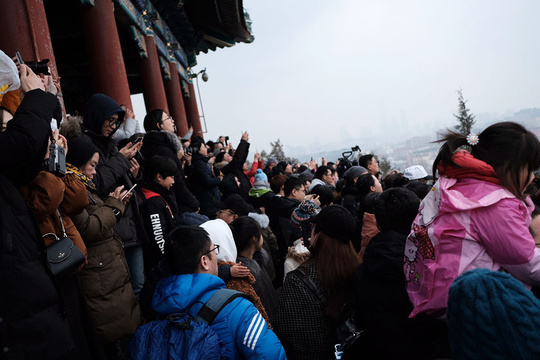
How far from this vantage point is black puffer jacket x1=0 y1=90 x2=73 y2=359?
1570mm

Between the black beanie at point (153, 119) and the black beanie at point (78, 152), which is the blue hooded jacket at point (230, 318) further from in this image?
the black beanie at point (153, 119)

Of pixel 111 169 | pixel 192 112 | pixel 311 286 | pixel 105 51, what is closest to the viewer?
pixel 311 286

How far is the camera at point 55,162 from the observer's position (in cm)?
206

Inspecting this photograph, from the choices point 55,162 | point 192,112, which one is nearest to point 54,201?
point 55,162

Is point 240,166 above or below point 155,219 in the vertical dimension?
above

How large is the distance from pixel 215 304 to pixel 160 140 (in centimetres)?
327

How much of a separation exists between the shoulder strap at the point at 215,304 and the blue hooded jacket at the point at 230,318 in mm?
20

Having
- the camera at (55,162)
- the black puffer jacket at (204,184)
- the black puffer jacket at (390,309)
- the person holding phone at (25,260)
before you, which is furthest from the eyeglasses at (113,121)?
the black puffer jacket at (390,309)

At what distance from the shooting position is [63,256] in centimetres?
199

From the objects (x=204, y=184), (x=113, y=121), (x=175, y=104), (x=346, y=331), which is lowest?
(x=346, y=331)

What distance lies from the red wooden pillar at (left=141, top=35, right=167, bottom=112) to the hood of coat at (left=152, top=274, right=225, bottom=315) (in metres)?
8.68

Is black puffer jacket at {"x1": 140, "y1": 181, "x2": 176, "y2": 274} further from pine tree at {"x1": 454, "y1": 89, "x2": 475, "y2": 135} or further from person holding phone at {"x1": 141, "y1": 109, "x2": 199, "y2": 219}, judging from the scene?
pine tree at {"x1": 454, "y1": 89, "x2": 475, "y2": 135}

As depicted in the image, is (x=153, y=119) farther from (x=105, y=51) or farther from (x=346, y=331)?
(x=346, y=331)

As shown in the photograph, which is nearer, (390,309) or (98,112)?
(390,309)
